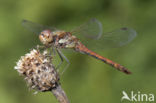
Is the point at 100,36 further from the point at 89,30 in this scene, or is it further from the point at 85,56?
the point at 85,56

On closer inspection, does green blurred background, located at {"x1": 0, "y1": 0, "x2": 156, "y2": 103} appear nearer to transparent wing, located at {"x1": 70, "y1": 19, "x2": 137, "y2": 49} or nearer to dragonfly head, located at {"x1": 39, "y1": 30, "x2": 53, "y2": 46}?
transparent wing, located at {"x1": 70, "y1": 19, "x2": 137, "y2": 49}

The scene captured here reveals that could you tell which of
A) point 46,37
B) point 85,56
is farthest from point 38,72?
point 85,56

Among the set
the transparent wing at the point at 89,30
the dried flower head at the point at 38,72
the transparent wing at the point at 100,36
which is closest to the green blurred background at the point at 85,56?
the transparent wing at the point at 100,36

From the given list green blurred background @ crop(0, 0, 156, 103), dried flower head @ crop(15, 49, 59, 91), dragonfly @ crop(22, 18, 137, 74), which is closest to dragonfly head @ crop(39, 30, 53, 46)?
dragonfly @ crop(22, 18, 137, 74)

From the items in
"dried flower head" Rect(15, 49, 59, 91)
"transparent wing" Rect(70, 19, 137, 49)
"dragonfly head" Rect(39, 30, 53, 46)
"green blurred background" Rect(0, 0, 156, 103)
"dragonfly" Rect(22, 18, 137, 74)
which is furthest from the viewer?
"green blurred background" Rect(0, 0, 156, 103)

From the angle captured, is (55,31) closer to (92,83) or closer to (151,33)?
(92,83)

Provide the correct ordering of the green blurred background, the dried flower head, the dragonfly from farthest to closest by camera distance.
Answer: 1. the green blurred background
2. the dragonfly
3. the dried flower head

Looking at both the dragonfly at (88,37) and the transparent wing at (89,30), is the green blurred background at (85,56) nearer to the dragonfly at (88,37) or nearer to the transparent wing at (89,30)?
the dragonfly at (88,37)
